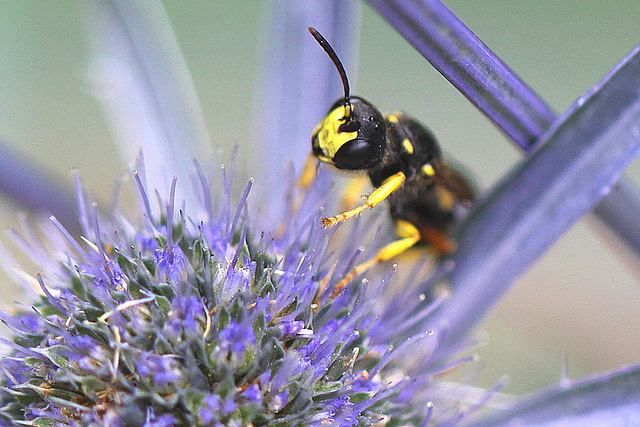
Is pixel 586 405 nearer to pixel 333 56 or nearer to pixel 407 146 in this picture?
pixel 407 146

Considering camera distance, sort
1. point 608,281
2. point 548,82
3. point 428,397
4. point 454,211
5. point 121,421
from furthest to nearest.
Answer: point 548,82 → point 608,281 → point 454,211 → point 428,397 → point 121,421

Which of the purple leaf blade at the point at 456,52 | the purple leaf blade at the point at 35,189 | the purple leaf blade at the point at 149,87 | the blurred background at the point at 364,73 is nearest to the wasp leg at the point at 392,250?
the purple leaf blade at the point at 456,52

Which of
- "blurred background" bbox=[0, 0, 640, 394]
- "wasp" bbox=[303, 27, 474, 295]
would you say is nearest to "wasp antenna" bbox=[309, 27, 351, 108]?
"wasp" bbox=[303, 27, 474, 295]

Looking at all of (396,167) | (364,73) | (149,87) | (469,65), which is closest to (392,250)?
(396,167)

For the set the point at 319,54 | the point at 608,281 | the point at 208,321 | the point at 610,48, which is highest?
the point at 610,48

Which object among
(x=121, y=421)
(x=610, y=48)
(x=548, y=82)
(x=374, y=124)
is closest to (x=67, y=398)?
(x=121, y=421)

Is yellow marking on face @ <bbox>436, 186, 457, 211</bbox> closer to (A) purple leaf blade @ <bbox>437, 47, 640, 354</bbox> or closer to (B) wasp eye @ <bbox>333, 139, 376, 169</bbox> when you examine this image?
(A) purple leaf blade @ <bbox>437, 47, 640, 354</bbox>

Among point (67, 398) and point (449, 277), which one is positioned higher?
point (449, 277)

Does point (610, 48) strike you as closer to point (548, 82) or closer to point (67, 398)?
point (548, 82)
